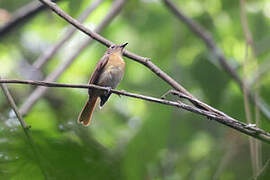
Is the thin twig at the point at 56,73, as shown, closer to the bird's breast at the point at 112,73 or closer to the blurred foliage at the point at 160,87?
the blurred foliage at the point at 160,87

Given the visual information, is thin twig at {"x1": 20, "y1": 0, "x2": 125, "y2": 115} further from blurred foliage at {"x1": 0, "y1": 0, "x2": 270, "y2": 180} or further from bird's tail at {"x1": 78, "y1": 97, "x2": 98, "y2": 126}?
bird's tail at {"x1": 78, "y1": 97, "x2": 98, "y2": 126}

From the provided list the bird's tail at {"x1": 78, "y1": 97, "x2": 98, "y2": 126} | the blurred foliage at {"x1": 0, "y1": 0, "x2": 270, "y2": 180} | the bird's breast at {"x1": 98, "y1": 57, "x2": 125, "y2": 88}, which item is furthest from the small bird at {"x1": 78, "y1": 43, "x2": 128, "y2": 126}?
the blurred foliage at {"x1": 0, "y1": 0, "x2": 270, "y2": 180}

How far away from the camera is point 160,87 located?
10.8 ft

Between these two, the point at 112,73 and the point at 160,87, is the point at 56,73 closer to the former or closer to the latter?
the point at 112,73

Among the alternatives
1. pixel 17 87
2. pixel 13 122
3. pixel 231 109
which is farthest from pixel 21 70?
pixel 13 122

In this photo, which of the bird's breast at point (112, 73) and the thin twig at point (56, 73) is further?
the bird's breast at point (112, 73)

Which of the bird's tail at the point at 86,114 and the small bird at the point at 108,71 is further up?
the small bird at the point at 108,71

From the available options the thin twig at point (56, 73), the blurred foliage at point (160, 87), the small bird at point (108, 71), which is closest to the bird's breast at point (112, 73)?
the small bird at point (108, 71)

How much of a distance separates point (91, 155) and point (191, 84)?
2.80m

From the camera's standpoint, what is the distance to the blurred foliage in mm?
2297

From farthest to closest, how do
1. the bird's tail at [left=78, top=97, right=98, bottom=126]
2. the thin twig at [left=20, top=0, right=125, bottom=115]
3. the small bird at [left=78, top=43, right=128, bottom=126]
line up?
the small bird at [left=78, top=43, right=128, bottom=126]
the bird's tail at [left=78, top=97, right=98, bottom=126]
the thin twig at [left=20, top=0, right=125, bottom=115]

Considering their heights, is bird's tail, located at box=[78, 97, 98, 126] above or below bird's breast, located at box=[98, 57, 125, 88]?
below

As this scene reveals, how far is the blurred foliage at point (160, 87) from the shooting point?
230cm

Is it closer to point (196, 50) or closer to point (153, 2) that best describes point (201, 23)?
point (196, 50)
